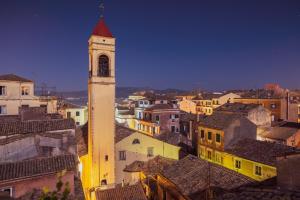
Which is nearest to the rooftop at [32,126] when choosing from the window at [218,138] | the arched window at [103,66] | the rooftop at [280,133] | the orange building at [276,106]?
the arched window at [103,66]

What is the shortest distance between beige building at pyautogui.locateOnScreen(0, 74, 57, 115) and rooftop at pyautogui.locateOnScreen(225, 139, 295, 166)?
31.7 meters

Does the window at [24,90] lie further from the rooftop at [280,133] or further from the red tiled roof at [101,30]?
the rooftop at [280,133]

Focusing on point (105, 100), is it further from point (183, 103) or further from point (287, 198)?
point (183, 103)

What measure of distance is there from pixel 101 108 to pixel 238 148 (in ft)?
62.8

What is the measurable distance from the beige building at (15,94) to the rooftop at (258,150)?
31.7m

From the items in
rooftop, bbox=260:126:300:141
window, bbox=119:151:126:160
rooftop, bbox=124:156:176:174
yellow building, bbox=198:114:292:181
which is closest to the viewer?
yellow building, bbox=198:114:292:181

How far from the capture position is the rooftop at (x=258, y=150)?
27522 millimetres

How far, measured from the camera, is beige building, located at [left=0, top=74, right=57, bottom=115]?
36031 mm

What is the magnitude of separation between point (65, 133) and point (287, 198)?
63.3 ft

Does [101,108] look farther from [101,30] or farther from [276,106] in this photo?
[276,106]

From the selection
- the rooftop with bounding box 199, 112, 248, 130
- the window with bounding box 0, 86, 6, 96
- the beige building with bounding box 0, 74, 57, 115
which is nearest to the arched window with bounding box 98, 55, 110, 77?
the beige building with bounding box 0, 74, 57, 115

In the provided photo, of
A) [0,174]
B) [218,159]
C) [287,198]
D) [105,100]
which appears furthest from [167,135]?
[287,198]

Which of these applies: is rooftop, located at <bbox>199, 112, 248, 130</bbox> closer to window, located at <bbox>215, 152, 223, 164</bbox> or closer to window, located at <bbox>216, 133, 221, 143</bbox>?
window, located at <bbox>216, 133, 221, 143</bbox>

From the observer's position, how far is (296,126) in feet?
139
